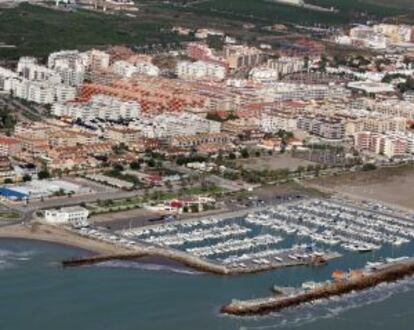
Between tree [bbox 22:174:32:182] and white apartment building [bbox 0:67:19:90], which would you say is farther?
white apartment building [bbox 0:67:19:90]

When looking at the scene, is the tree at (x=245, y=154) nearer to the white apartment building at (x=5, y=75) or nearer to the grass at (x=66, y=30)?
the white apartment building at (x=5, y=75)

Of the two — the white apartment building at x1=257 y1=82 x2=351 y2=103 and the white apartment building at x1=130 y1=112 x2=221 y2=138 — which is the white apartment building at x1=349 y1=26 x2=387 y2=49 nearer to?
the white apartment building at x1=257 y1=82 x2=351 y2=103

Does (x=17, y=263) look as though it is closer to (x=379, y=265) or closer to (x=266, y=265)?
(x=266, y=265)

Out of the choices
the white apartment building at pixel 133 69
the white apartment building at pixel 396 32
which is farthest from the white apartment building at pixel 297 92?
the white apartment building at pixel 396 32

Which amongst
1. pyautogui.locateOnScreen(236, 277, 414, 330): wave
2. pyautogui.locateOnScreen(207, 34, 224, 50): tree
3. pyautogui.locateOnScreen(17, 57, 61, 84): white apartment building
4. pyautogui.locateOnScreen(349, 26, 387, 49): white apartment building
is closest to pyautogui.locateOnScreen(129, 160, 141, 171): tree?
pyautogui.locateOnScreen(236, 277, 414, 330): wave

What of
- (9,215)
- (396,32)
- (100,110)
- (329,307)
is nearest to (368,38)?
(396,32)

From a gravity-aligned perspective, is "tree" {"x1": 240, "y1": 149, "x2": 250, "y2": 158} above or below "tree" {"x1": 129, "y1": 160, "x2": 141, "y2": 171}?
above
